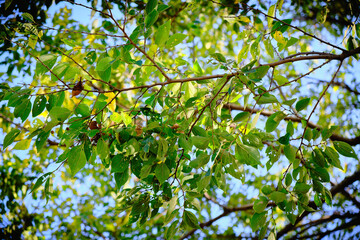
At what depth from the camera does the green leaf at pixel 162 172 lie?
43.7 inches

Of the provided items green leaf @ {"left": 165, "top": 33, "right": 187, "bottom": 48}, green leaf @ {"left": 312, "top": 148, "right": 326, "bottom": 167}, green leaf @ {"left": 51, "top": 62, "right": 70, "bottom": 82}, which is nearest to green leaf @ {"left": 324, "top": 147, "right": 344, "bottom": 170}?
green leaf @ {"left": 312, "top": 148, "right": 326, "bottom": 167}

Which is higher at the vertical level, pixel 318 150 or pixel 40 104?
pixel 40 104

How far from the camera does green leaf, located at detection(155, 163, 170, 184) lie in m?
1.11

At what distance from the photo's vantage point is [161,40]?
1.14 m

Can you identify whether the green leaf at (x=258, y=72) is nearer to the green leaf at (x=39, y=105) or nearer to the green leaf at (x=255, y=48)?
the green leaf at (x=255, y=48)

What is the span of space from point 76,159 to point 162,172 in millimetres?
327

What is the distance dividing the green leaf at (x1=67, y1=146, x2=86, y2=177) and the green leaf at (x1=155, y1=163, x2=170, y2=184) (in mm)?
277

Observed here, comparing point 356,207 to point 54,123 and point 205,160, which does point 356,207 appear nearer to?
point 205,160

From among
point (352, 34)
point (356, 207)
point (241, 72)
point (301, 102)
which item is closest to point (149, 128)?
point (241, 72)

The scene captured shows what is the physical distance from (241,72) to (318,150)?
0.49 m

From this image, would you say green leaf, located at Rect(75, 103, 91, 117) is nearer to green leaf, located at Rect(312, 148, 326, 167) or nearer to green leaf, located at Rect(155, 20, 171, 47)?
green leaf, located at Rect(155, 20, 171, 47)

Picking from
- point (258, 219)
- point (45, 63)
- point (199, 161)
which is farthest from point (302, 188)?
point (45, 63)

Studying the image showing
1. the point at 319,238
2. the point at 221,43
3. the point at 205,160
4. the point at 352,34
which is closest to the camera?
the point at 205,160

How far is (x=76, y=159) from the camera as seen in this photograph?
108 centimetres
